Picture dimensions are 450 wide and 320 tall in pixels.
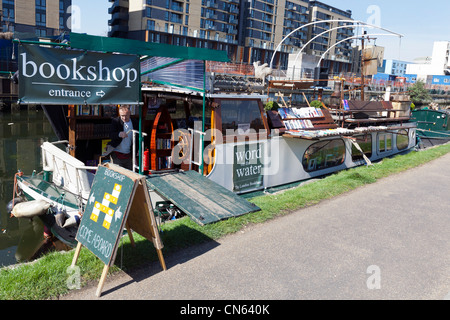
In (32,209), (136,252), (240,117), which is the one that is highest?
(240,117)

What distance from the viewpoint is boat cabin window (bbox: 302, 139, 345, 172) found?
1274cm

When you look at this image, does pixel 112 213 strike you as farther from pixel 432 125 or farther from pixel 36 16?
pixel 36 16

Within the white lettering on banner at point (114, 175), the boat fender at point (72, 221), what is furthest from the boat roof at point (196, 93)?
the white lettering on banner at point (114, 175)

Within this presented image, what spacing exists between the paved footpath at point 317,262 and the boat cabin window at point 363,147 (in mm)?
6438

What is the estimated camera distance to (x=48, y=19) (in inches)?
2630

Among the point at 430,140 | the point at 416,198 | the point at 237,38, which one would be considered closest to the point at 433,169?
the point at 416,198

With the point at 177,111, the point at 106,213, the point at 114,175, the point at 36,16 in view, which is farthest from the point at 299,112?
the point at 36,16

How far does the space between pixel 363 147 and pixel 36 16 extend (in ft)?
221

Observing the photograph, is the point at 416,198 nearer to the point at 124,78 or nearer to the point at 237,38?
the point at 124,78

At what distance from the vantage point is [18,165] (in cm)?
1822

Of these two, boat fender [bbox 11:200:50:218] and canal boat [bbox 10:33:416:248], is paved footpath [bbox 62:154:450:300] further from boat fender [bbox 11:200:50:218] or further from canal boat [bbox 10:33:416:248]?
boat fender [bbox 11:200:50:218]

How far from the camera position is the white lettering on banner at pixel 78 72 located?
6.89 m

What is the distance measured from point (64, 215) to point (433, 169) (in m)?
12.8

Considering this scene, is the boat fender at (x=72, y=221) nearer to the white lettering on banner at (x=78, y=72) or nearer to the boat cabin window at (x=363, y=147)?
the white lettering on banner at (x=78, y=72)
